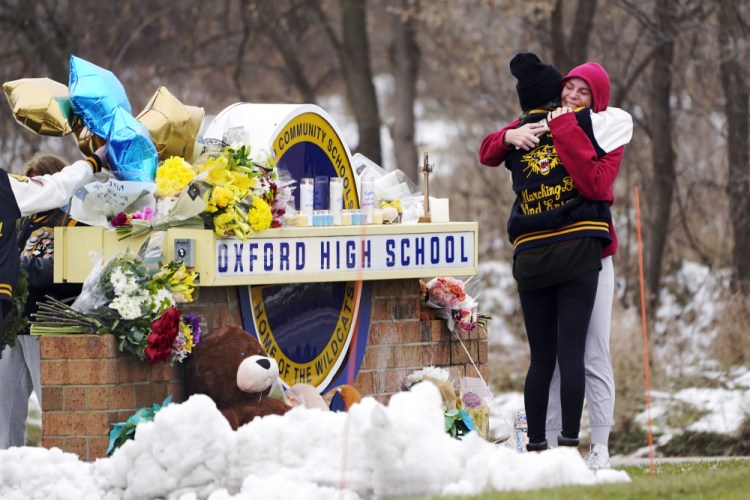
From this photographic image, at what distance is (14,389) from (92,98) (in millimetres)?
1685

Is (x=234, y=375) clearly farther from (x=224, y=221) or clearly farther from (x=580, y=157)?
(x=580, y=157)

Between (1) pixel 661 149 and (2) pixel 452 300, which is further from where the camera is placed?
(1) pixel 661 149

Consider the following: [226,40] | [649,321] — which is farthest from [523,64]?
[226,40]

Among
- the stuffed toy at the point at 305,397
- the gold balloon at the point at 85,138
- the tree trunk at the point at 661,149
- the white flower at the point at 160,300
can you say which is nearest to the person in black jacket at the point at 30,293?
the gold balloon at the point at 85,138

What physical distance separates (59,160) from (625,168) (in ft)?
36.3

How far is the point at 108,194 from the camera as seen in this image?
6.81 metres

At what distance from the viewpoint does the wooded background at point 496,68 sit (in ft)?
49.8

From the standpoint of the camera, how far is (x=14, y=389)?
25.0 ft

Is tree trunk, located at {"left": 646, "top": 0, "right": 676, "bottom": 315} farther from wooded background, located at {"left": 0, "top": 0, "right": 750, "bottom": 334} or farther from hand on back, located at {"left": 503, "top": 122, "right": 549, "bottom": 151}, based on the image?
hand on back, located at {"left": 503, "top": 122, "right": 549, "bottom": 151}

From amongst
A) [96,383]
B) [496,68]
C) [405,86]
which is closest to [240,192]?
[96,383]

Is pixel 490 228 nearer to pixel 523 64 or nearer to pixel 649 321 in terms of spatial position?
pixel 649 321

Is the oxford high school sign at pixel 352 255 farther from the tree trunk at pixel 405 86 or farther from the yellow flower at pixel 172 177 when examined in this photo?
the tree trunk at pixel 405 86

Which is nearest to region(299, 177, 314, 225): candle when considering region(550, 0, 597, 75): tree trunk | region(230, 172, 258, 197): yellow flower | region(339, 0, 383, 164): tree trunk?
region(230, 172, 258, 197): yellow flower

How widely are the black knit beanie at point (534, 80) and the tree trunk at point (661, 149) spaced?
872 centimetres
